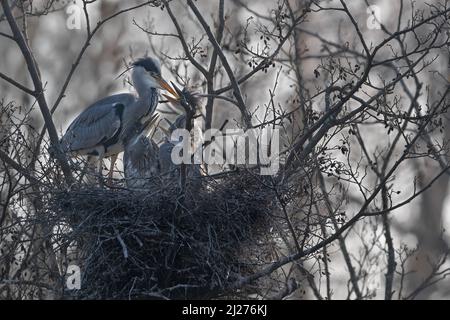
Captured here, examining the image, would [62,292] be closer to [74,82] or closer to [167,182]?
[167,182]

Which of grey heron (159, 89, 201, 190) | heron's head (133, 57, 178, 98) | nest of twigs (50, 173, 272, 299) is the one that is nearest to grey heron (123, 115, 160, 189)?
grey heron (159, 89, 201, 190)

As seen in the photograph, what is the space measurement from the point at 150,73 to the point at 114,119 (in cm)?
58

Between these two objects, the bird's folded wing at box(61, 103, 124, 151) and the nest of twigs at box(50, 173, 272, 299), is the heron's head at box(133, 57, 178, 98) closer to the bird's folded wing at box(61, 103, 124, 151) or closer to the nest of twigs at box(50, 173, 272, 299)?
the bird's folded wing at box(61, 103, 124, 151)

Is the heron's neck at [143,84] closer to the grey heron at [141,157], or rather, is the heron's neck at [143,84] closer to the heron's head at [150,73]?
the heron's head at [150,73]

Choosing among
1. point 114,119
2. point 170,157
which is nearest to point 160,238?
point 170,157

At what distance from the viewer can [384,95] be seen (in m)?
8.66

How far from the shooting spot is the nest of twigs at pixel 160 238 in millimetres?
8562

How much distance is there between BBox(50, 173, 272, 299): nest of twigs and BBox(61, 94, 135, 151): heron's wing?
313 cm

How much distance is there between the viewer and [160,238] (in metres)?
8.62

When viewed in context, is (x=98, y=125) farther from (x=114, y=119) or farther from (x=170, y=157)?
(x=170, y=157)

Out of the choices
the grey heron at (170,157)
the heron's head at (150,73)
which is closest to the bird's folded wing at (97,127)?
the heron's head at (150,73)

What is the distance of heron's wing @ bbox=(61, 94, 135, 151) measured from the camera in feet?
39.3
